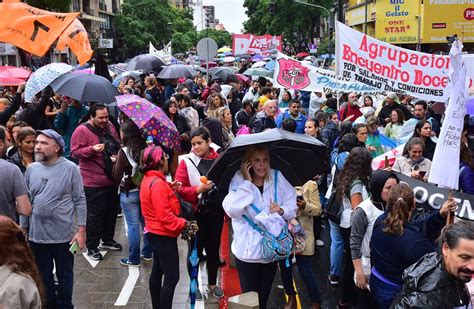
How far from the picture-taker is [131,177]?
614 cm

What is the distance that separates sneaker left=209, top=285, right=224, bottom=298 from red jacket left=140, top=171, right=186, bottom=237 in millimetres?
1302

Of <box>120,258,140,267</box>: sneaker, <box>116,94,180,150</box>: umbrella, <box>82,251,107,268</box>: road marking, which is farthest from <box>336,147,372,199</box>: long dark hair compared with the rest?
<box>82,251,107,268</box>: road marking

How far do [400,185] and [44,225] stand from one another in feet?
9.72

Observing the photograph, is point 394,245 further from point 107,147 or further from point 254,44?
point 254,44

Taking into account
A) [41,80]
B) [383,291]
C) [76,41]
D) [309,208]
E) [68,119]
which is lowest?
[383,291]

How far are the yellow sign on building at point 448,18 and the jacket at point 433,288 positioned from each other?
3179 cm

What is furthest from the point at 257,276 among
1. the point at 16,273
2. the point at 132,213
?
the point at 132,213

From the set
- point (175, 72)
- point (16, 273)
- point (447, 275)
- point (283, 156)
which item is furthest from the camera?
point (175, 72)

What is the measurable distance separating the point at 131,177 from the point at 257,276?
228cm

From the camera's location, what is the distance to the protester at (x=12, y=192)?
4305 mm

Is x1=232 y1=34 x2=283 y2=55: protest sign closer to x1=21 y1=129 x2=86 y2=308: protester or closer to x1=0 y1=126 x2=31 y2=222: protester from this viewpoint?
x1=21 y1=129 x2=86 y2=308: protester

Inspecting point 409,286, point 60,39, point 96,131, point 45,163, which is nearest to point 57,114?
point 60,39

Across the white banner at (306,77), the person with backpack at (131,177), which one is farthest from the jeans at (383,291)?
the white banner at (306,77)

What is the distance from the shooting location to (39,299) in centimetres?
294
